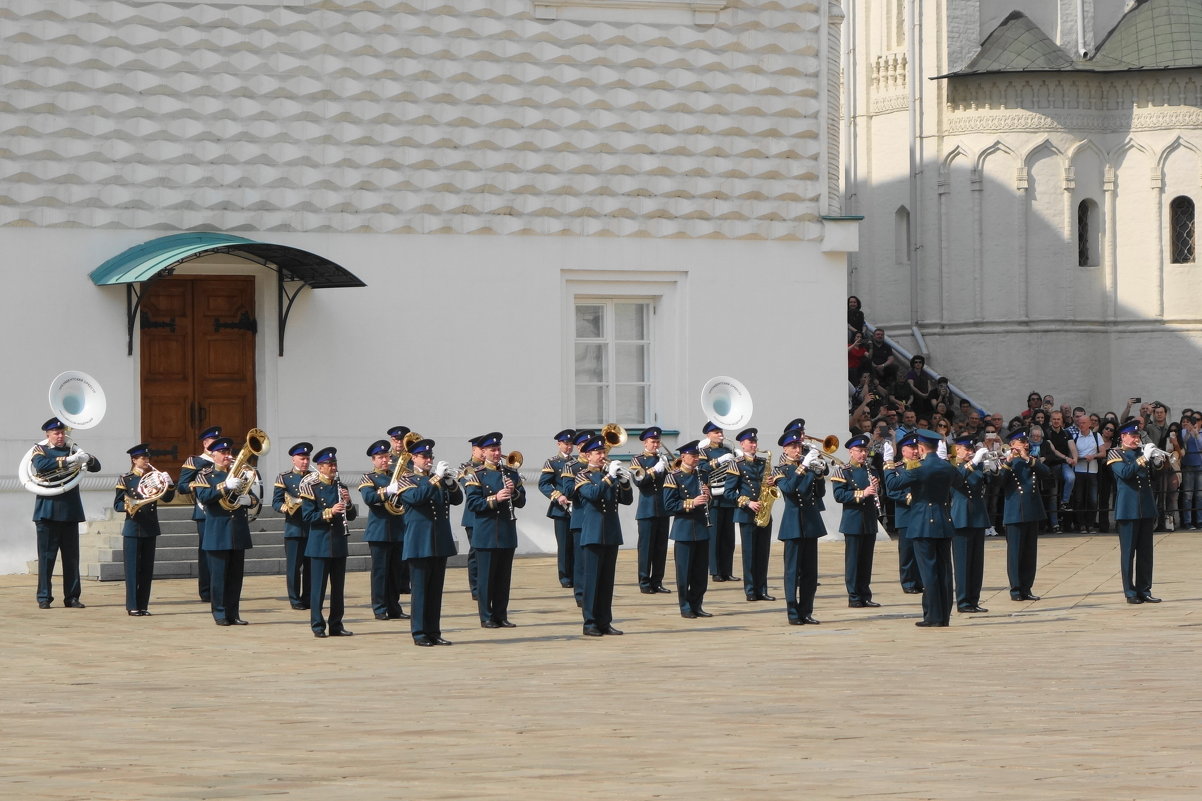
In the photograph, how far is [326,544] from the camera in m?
15.5

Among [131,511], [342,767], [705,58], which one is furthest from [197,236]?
[342,767]

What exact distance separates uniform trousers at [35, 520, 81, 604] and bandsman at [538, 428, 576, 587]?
4.34 metres

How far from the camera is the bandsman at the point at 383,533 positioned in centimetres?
1549

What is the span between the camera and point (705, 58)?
23688mm

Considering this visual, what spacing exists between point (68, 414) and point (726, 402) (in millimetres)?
6346

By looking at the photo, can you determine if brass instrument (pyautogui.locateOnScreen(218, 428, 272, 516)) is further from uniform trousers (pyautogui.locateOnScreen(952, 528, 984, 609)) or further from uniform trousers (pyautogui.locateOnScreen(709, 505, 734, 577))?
uniform trousers (pyautogui.locateOnScreen(952, 528, 984, 609))

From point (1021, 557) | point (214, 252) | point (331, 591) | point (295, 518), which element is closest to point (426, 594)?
point (331, 591)

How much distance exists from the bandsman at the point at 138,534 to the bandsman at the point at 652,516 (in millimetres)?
4316

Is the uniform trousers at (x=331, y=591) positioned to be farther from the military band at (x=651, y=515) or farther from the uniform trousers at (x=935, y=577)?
the uniform trousers at (x=935, y=577)

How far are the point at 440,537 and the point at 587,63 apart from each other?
9876mm

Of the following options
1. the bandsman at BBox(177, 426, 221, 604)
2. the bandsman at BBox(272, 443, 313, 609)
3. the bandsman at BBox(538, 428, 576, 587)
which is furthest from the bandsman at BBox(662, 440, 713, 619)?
Answer: the bandsman at BBox(177, 426, 221, 604)

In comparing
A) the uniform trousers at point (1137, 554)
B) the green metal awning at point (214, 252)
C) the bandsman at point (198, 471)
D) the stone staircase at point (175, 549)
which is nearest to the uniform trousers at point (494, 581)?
the bandsman at point (198, 471)

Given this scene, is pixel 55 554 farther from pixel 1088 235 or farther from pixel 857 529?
pixel 1088 235

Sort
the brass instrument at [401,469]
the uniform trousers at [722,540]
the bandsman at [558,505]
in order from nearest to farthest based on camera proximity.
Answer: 1. the brass instrument at [401,469]
2. the bandsman at [558,505]
3. the uniform trousers at [722,540]
